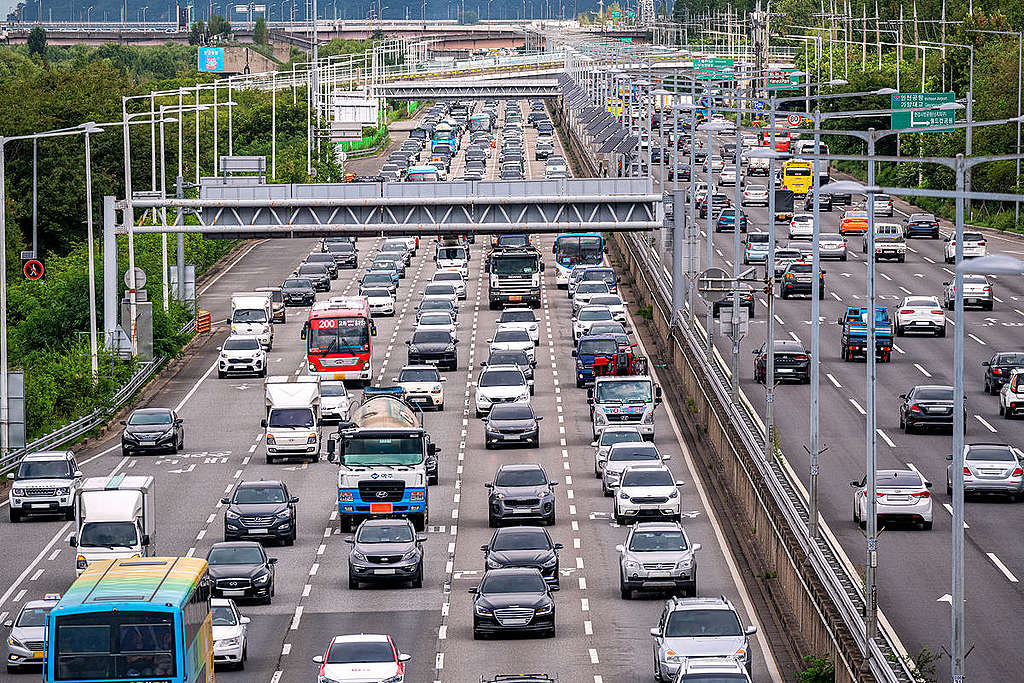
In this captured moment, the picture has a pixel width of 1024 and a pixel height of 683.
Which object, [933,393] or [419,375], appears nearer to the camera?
[933,393]

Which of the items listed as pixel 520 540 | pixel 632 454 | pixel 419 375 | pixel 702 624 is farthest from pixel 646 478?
pixel 419 375

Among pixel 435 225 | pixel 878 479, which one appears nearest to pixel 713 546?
pixel 878 479

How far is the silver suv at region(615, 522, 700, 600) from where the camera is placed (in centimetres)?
4312

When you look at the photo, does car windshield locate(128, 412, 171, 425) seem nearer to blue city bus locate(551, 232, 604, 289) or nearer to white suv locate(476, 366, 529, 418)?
white suv locate(476, 366, 529, 418)

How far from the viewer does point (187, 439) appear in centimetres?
6594

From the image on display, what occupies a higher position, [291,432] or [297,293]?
[297,293]

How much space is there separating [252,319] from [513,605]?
45248 millimetres

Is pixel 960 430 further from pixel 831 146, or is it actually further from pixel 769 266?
pixel 831 146

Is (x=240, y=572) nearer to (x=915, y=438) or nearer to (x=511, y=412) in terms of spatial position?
(x=511, y=412)

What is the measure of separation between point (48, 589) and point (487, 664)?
1255 centimetres

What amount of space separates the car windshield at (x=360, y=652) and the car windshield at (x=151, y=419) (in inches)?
1161

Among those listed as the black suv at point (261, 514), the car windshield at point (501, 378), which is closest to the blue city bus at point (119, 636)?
the black suv at point (261, 514)

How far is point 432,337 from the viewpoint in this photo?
256 ft

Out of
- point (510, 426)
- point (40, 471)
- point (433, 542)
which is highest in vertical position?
point (40, 471)
